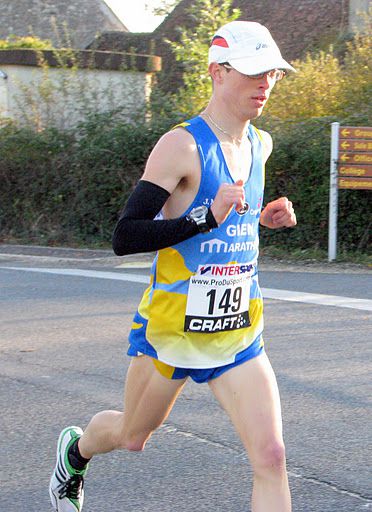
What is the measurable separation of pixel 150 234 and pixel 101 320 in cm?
559

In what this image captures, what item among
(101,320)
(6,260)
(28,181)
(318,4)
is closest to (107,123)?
(28,181)

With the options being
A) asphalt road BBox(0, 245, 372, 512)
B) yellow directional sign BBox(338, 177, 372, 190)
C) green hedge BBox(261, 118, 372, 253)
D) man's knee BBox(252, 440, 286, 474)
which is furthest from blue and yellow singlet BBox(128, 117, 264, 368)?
green hedge BBox(261, 118, 372, 253)

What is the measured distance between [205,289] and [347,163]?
10.1 m

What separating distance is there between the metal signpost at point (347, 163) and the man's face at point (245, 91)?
32.6ft

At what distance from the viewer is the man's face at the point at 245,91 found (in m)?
3.53

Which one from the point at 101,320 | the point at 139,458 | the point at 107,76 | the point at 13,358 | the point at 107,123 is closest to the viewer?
the point at 139,458

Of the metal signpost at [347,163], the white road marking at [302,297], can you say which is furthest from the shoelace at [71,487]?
the metal signpost at [347,163]

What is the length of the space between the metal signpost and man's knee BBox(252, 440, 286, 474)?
1015cm

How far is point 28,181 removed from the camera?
17750mm

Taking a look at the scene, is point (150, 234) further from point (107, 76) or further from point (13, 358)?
point (107, 76)

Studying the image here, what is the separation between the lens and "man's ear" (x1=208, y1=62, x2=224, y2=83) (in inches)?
140

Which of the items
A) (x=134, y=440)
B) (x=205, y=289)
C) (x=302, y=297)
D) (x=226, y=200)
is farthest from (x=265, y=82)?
(x=302, y=297)

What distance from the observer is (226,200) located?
3385mm

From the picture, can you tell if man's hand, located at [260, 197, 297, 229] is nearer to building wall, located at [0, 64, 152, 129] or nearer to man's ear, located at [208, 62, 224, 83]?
man's ear, located at [208, 62, 224, 83]
